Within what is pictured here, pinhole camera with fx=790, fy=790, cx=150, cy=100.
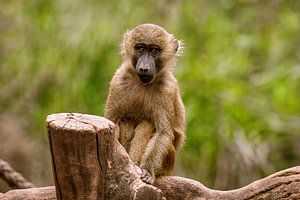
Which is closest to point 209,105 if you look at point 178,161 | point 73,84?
point 178,161

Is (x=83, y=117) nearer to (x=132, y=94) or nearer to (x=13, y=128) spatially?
(x=132, y=94)

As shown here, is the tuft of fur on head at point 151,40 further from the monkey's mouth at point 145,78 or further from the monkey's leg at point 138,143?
the monkey's leg at point 138,143

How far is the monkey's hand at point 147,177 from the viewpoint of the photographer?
555 centimetres

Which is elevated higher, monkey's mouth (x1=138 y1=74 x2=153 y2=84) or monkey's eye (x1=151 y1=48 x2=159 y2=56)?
monkey's eye (x1=151 y1=48 x2=159 y2=56)

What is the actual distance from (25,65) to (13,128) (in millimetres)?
1210

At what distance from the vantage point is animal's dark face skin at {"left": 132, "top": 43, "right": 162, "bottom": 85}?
6473 millimetres

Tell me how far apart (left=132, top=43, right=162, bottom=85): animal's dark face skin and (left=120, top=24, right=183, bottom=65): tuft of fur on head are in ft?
0.15

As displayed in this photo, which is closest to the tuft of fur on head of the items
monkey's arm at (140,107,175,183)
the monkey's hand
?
monkey's arm at (140,107,175,183)

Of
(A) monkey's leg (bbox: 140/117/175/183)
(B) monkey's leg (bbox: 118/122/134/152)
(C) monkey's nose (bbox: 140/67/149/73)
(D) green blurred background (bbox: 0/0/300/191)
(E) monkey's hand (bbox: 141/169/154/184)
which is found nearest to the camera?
(E) monkey's hand (bbox: 141/169/154/184)

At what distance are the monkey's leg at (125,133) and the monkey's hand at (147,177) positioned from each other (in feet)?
1.92

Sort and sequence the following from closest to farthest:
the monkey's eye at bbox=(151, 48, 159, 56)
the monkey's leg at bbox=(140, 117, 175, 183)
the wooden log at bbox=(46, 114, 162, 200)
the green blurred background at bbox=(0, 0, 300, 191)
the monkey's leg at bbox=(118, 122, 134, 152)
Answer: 1. the wooden log at bbox=(46, 114, 162, 200)
2. the monkey's leg at bbox=(140, 117, 175, 183)
3. the monkey's leg at bbox=(118, 122, 134, 152)
4. the monkey's eye at bbox=(151, 48, 159, 56)
5. the green blurred background at bbox=(0, 0, 300, 191)

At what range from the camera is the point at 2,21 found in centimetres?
1162

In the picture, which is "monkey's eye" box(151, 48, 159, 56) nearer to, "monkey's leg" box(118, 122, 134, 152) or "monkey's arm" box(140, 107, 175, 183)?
"monkey's arm" box(140, 107, 175, 183)

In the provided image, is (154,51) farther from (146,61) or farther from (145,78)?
(145,78)
